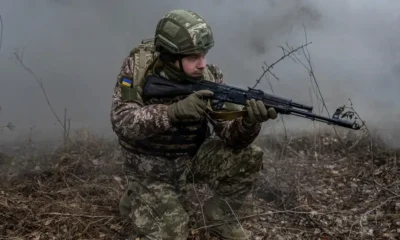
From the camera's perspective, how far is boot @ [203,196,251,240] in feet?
13.6

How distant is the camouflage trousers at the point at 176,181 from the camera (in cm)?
395

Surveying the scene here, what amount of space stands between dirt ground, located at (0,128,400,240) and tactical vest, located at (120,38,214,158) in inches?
16.1

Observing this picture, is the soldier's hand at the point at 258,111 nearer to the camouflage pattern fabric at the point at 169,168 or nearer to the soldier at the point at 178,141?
the soldier at the point at 178,141

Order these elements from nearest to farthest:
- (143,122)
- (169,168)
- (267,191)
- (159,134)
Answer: (143,122) < (159,134) < (169,168) < (267,191)

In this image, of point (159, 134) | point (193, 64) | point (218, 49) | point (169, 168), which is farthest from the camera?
point (218, 49)

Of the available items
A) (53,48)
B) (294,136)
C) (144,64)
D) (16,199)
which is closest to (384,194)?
(294,136)

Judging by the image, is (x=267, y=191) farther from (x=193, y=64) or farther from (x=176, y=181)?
(x=193, y=64)

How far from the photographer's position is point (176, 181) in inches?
166

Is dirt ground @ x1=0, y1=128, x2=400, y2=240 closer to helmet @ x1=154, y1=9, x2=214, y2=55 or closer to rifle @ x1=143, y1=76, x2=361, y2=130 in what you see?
rifle @ x1=143, y1=76, x2=361, y2=130


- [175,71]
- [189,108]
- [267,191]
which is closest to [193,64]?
[175,71]

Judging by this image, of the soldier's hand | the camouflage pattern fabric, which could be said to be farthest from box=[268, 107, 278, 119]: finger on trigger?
the camouflage pattern fabric

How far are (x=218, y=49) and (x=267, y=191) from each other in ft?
9.52

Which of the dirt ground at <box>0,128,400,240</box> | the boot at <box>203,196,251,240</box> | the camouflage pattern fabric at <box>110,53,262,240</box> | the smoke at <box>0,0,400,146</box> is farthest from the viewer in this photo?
the smoke at <box>0,0,400,146</box>

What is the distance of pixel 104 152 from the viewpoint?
18.4 ft
